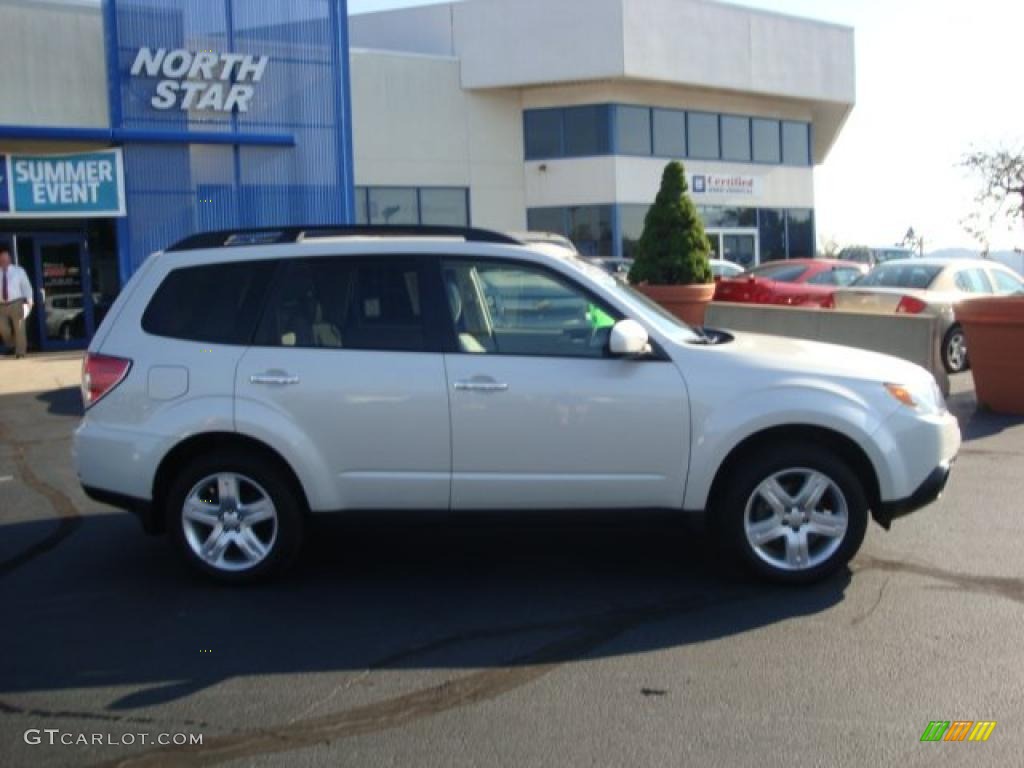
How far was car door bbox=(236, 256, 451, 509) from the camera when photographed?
5582 mm

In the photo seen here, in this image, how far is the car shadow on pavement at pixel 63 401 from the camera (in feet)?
42.2

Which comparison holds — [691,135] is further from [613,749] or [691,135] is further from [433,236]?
[613,749]

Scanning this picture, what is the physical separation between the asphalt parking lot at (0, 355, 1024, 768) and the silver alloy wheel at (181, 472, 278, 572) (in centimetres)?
20

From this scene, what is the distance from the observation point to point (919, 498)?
5641 millimetres

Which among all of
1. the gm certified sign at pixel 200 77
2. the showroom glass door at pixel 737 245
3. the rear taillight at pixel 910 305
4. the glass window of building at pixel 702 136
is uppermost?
the glass window of building at pixel 702 136

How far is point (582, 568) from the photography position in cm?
618

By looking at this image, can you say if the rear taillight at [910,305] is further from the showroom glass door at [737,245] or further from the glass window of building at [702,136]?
the showroom glass door at [737,245]

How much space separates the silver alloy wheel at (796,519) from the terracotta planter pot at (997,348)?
6164 mm

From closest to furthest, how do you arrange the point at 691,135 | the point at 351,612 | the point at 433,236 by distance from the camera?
1. the point at 351,612
2. the point at 433,236
3. the point at 691,135

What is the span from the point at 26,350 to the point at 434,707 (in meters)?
17.8

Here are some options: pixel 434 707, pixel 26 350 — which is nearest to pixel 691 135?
pixel 26 350

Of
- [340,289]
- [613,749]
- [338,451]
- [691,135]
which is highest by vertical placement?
[691,135]

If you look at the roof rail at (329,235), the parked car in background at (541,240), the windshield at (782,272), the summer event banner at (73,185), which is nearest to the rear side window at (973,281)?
the windshield at (782,272)

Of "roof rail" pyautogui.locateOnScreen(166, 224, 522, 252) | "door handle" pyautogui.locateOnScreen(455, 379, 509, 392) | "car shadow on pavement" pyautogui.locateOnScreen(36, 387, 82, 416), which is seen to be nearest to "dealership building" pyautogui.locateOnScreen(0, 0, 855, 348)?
"car shadow on pavement" pyautogui.locateOnScreen(36, 387, 82, 416)
